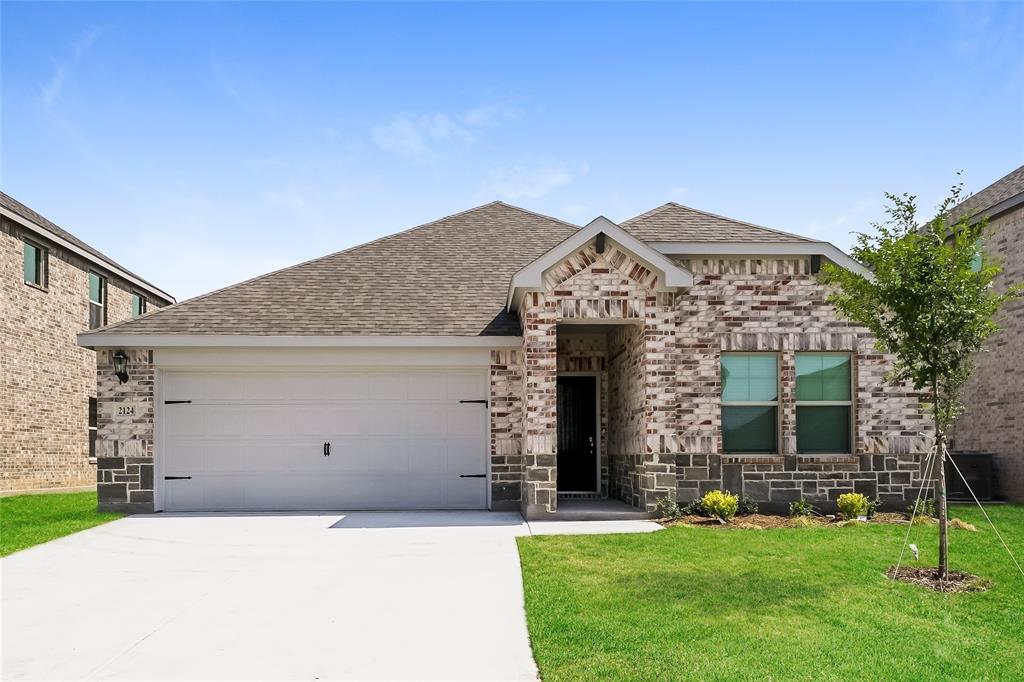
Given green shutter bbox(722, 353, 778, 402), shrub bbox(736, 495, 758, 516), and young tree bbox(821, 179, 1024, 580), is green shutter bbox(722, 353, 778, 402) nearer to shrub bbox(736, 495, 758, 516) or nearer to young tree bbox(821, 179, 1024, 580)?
shrub bbox(736, 495, 758, 516)

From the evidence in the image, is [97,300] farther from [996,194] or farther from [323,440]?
[996,194]

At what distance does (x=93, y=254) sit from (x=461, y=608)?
771 inches

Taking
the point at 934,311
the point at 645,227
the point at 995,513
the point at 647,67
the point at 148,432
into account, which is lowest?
the point at 995,513

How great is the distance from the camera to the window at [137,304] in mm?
25109

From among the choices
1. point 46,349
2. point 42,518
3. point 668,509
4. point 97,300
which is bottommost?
point 42,518

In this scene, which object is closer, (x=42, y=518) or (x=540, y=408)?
(x=540, y=408)

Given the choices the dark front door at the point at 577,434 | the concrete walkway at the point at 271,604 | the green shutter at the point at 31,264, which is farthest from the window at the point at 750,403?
the green shutter at the point at 31,264

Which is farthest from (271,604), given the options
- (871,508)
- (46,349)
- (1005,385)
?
(46,349)

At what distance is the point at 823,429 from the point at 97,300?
1995cm

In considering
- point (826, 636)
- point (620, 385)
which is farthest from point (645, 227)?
point (826, 636)

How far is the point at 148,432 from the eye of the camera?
13305mm

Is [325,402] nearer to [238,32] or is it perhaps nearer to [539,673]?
[238,32]

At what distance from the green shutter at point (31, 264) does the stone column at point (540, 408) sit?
14356mm

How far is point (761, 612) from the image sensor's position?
6.54m
